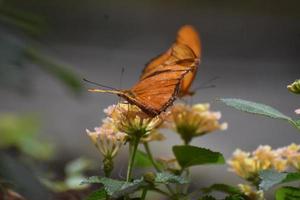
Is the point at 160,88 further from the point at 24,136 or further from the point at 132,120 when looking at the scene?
the point at 24,136

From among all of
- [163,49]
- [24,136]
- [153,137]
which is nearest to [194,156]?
[153,137]

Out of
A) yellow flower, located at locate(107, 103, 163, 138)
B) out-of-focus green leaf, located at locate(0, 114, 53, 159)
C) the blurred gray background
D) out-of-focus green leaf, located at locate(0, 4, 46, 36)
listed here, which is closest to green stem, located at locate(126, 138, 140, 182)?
yellow flower, located at locate(107, 103, 163, 138)

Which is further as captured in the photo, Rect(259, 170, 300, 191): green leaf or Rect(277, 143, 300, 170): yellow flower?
Rect(277, 143, 300, 170): yellow flower

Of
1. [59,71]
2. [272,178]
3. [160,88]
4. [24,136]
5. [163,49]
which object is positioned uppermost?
[163,49]

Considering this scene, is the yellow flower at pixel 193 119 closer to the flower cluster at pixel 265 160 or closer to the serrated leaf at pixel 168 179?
the flower cluster at pixel 265 160

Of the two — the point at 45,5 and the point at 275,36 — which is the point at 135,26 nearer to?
the point at 45,5

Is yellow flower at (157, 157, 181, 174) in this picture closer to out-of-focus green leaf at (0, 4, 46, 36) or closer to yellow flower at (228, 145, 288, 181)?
yellow flower at (228, 145, 288, 181)
